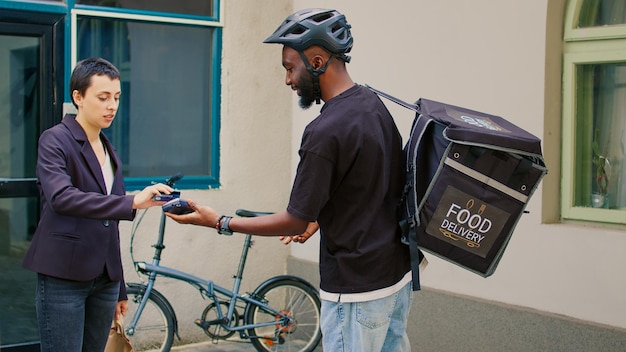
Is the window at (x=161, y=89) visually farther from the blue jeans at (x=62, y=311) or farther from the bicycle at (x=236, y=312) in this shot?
the blue jeans at (x=62, y=311)

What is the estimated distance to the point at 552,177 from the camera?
224 inches

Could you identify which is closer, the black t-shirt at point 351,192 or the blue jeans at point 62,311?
the black t-shirt at point 351,192

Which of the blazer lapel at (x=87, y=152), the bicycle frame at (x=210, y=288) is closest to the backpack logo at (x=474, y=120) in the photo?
the blazer lapel at (x=87, y=152)

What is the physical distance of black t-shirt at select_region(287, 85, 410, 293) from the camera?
324cm

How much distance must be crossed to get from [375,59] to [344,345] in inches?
148

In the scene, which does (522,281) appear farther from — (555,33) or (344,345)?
(344,345)

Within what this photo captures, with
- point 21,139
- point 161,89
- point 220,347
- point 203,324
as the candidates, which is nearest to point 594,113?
point 203,324

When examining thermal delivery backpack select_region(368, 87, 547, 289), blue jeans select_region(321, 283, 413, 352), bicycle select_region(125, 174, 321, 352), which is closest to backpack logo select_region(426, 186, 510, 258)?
thermal delivery backpack select_region(368, 87, 547, 289)

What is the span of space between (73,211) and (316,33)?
4.15 feet

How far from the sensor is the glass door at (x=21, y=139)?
6.02m

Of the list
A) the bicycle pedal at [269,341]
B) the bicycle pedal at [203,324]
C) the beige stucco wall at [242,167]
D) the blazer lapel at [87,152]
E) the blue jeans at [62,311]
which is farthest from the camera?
the beige stucco wall at [242,167]

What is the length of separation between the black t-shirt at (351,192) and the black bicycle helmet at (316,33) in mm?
195

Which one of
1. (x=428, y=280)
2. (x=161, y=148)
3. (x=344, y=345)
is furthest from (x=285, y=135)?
(x=344, y=345)

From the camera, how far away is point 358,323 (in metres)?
3.32
